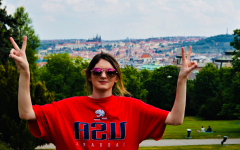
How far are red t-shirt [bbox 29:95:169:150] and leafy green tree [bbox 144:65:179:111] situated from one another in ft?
132

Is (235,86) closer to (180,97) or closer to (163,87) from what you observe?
(180,97)

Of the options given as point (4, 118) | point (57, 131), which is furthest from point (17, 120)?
point (57, 131)

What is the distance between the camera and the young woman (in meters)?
2.51

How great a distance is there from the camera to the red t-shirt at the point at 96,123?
8.31 ft

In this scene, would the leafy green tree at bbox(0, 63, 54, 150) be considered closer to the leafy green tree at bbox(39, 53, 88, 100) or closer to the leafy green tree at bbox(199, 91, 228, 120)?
the leafy green tree at bbox(39, 53, 88, 100)

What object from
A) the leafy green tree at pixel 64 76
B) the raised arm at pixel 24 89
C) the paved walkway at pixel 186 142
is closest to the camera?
the raised arm at pixel 24 89

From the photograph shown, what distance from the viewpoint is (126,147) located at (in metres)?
2.57

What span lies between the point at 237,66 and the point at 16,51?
63.8ft

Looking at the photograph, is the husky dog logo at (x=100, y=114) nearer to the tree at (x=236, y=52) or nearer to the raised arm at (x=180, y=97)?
the raised arm at (x=180, y=97)

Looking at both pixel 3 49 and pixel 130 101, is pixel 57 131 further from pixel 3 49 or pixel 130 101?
pixel 3 49

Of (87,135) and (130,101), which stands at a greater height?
(130,101)

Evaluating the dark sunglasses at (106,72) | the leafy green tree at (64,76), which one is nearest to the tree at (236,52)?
the leafy green tree at (64,76)

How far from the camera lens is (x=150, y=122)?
2.69 meters

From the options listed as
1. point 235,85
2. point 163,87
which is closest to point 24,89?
point 235,85
